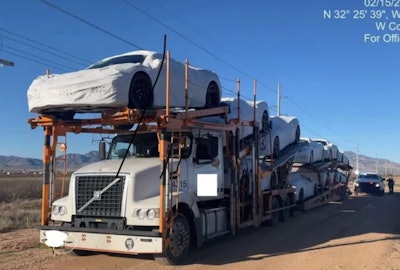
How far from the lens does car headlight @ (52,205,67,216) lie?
9.24 meters

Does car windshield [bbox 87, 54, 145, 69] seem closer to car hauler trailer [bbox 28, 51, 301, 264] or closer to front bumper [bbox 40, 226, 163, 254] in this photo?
car hauler trailer [bbox 28, 51, 301, 264]

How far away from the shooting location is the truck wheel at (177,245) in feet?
28.0

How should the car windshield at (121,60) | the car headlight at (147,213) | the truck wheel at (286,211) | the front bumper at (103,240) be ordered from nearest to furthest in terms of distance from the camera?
1. the front bumper at (103,240)
2. the car headlight at (147,213)
3. the car windshield at (121,60)
4. the truck wheel at (286,211)

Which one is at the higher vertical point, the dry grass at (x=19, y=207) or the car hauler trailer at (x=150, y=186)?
the car hauler trailer at (x=150, y=186)

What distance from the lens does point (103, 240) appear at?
8.38m

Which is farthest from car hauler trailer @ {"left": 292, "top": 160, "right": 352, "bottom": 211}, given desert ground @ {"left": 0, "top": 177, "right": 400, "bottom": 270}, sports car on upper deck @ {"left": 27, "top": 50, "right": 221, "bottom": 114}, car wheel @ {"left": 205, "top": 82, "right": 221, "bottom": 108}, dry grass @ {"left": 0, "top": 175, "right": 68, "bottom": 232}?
sports car on upper deck @ {"left": 27, "top": 50, "right": 221, "bottom": 114}

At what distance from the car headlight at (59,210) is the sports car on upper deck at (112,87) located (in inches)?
71.0

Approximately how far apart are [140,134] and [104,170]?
151 cm

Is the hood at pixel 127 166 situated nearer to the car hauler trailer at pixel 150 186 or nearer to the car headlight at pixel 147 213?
the car hauler trailer at pixel 150 186

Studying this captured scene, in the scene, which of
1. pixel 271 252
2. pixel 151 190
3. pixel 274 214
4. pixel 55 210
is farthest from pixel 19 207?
pixel 271 252

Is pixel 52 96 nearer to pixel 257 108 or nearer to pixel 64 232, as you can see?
pixel 64 232

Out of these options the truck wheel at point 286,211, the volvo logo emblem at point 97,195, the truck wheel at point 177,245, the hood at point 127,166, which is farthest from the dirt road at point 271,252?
the hood at point 127,166

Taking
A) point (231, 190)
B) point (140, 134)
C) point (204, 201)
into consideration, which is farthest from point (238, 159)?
point (140, 134)

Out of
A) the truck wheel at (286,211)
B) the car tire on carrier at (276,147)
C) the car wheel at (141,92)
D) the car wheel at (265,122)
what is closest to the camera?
the car wheel at (141,92)
